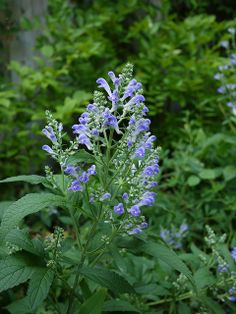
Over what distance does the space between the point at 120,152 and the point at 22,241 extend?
0.50m

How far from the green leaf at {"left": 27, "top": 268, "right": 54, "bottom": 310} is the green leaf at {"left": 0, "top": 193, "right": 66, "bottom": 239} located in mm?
212

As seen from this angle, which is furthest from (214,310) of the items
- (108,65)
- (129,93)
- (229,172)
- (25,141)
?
(108,65)

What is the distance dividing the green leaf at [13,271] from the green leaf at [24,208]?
16 cm

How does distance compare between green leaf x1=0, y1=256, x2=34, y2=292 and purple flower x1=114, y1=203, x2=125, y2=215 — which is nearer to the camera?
green leaf x1=0, y1=256, x2=34, y2=292

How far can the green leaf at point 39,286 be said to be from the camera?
1524mm

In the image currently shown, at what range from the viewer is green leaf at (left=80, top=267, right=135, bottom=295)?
172 cm

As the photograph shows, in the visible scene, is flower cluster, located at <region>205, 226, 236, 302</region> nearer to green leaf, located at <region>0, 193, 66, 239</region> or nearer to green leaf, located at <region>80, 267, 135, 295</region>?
green leaf, located at <region>80, 267, 135, 295</region>

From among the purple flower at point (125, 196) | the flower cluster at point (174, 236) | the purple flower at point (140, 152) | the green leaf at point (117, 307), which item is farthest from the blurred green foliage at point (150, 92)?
the purple flower at point (140, 152)

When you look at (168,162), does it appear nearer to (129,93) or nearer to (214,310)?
(214,310)

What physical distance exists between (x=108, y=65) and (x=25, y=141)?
1305 millimetres

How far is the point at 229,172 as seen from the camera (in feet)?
11.6

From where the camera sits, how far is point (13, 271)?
1591mm

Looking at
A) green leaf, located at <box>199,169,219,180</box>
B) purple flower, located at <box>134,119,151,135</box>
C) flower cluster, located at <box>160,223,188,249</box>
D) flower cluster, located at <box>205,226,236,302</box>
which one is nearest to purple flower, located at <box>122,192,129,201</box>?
purple flower, located at <box>134,119,151,135</box>

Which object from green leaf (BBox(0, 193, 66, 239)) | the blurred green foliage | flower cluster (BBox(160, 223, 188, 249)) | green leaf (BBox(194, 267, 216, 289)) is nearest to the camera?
green leaf (BBox(0, 193, 66, 239))
